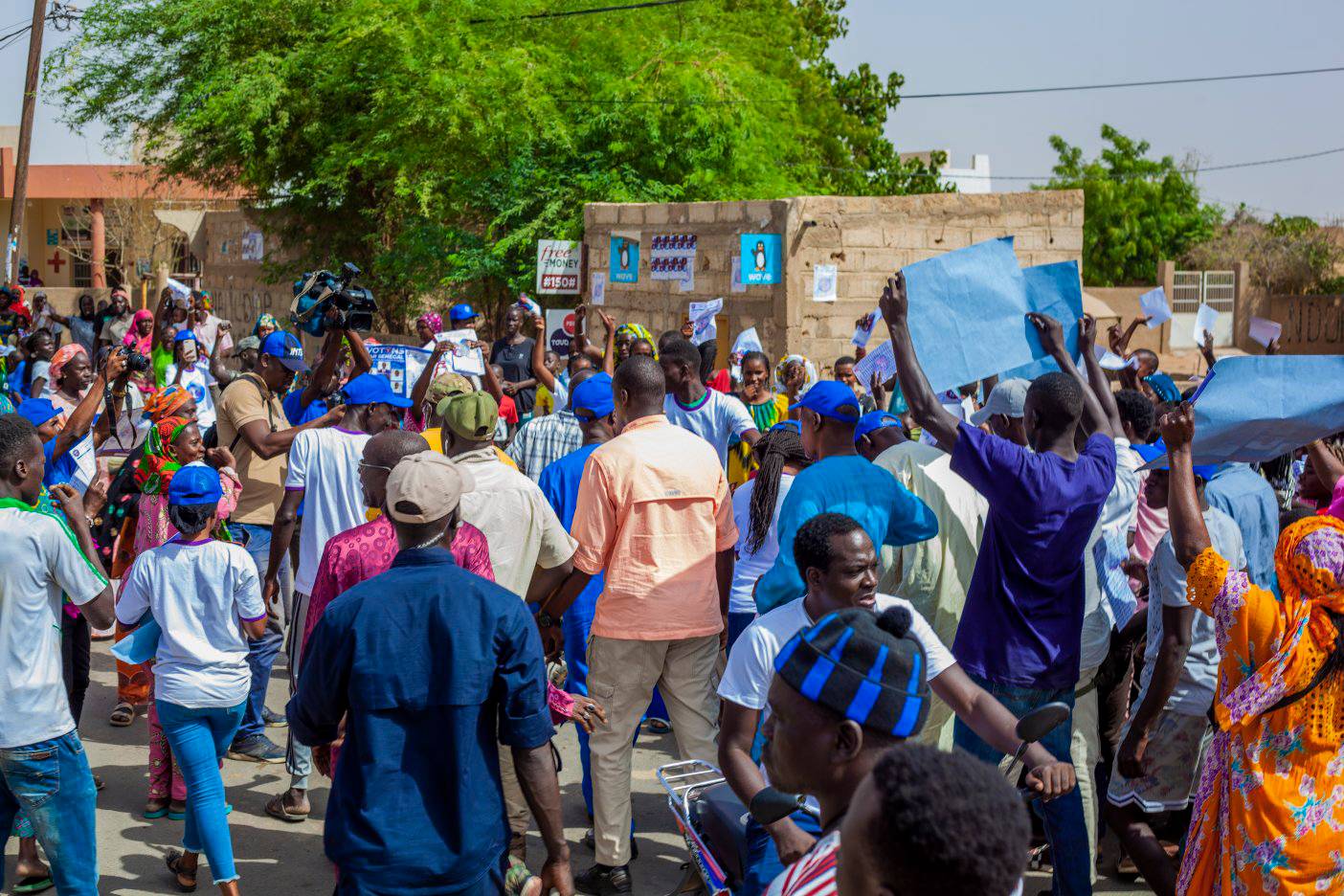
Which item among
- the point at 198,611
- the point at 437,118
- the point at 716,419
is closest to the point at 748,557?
the point at 716,419

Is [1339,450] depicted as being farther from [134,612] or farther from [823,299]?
[823,299]

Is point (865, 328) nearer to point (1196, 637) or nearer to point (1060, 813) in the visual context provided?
point (1196, 637)

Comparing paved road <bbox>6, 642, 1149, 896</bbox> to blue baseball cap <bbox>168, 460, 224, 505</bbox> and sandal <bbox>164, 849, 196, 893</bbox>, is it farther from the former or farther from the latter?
blue baseball cap <bbox>168, 460, 224, 505</bbox>

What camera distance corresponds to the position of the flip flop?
5.24m

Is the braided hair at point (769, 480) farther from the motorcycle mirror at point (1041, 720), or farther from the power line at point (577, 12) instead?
the power line at point (577, 12)

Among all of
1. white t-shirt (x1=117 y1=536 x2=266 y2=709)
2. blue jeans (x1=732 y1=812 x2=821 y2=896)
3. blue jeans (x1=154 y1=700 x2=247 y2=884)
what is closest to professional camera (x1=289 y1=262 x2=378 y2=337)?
white t-shirt (x1=117 y1=536 x2=266 y2=709)

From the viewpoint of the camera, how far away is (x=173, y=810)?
6.02 meters

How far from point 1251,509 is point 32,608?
4331 millimetres

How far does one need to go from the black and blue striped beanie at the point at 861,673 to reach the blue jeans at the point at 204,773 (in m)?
3.14

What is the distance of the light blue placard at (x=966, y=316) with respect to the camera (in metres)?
4.93

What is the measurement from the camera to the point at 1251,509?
5.14 m

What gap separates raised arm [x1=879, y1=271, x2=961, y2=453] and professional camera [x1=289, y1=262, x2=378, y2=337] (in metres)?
3.50

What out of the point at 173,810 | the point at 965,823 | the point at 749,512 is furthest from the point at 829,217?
the point at 965,823

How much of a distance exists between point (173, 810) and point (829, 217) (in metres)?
11.0
